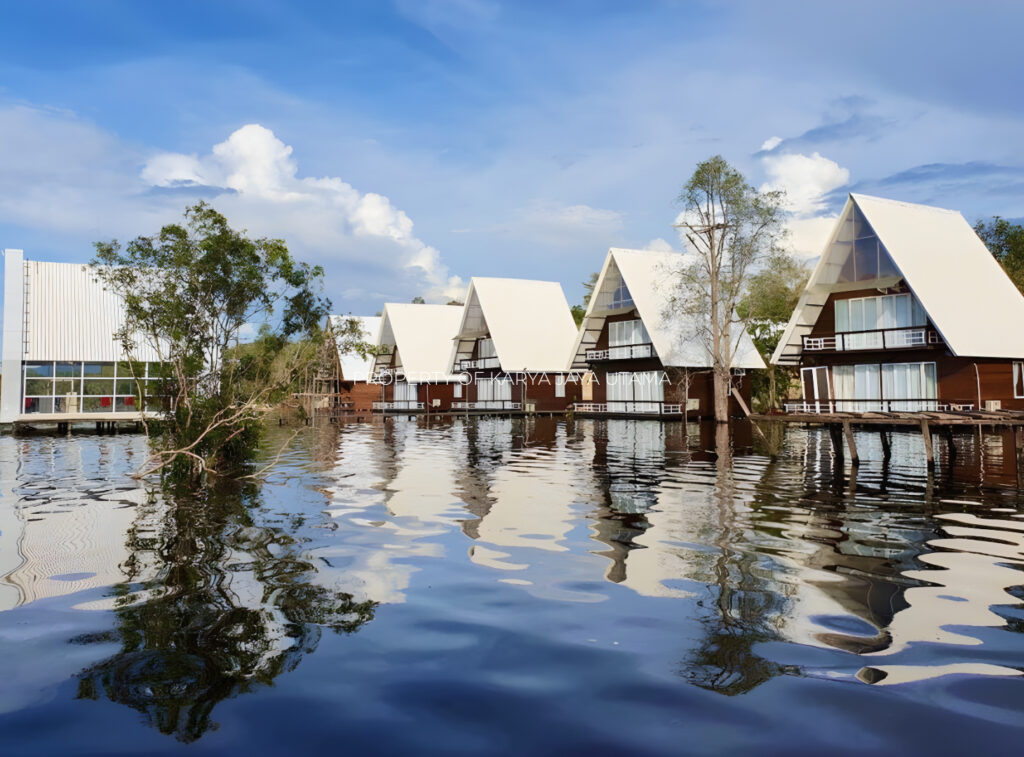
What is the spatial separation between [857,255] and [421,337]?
33.0 m

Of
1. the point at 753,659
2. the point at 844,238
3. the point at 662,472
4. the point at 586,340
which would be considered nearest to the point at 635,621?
the point at 753,659

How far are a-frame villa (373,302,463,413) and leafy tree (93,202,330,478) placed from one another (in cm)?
3680

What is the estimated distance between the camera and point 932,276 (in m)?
30.7

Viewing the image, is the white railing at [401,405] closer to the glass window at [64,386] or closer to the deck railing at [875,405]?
the glass window at [64,386]

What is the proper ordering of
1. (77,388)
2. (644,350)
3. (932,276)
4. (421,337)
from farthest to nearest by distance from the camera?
(421,337)
(644,350)
(77,388)
(932,276)

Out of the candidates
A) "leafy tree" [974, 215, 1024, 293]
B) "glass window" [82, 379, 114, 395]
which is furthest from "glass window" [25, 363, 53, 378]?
"leafy tree" [974, 215, 1024, 293]

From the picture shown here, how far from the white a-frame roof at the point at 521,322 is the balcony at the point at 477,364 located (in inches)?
25.1

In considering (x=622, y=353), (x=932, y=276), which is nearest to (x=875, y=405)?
(x=932, y=276)

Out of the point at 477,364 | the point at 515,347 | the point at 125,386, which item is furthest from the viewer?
the point at 477,364

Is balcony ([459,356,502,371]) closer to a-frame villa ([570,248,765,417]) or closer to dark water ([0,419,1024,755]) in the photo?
a-frame villa ([570,248,765,417])

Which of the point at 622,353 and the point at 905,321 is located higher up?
the point at 905,321

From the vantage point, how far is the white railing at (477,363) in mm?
50600

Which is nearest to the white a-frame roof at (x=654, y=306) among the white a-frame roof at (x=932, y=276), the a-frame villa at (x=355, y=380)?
the white a-frame roof at (x=932, y=276)

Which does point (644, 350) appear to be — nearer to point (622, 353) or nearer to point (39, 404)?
point (622, 353)
